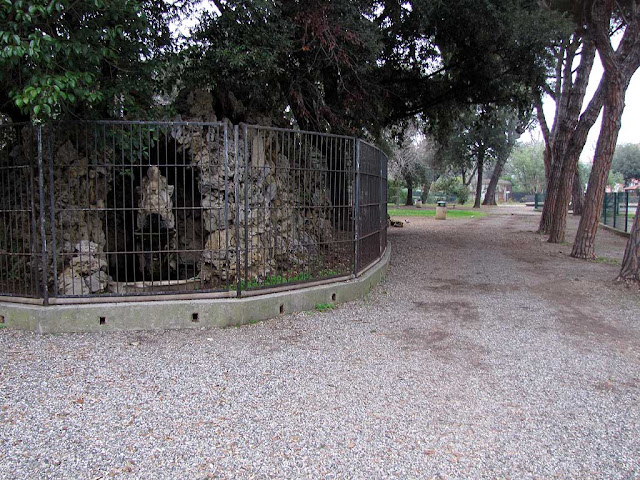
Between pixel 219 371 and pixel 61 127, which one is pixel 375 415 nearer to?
pixel 219 371

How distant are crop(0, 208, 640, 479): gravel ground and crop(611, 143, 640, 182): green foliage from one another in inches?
2735

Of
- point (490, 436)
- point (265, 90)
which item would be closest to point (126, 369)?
point (490, 436)

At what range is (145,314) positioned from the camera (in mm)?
5934

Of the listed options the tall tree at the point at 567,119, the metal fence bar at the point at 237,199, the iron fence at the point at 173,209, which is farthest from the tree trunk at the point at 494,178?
the metal fence bar at the point at 237,199

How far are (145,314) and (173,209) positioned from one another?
1.61 metres

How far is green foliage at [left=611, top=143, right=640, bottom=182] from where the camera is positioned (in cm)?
6550

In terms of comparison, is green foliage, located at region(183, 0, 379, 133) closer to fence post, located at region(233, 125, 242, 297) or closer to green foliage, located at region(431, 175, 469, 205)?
fence post, located at region(233, 125, 242, 297)

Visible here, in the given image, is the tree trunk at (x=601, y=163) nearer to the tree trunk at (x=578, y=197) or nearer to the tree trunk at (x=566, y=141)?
the tree trunk at (x=566, y=141)

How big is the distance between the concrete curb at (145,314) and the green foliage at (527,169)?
79.0 metres

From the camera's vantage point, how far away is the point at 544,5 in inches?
535

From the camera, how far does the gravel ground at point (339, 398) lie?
10.3 ft

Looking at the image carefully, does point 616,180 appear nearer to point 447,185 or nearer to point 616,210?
point 447,185

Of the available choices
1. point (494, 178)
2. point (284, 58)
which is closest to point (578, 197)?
point (494, 178)

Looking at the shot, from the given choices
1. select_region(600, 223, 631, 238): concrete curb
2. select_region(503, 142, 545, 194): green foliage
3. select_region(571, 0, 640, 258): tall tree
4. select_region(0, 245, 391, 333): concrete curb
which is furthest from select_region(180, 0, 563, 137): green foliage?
select_region(503, 142, 545, 194): green foliage
